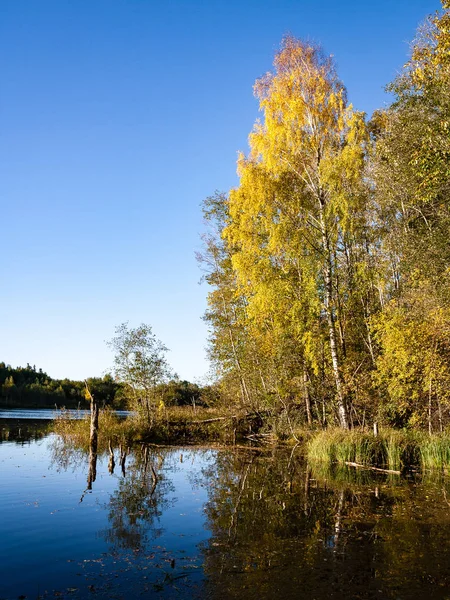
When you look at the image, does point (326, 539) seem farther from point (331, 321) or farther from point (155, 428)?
point (155, 428)

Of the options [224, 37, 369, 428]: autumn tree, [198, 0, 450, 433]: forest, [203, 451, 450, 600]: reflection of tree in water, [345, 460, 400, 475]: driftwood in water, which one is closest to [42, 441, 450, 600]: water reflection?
[203, 451, 450, 600]: reflection of tree in water

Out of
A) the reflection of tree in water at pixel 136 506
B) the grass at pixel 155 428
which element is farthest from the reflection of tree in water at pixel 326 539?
the grass at pixel 155 428

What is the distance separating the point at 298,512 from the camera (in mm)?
10992

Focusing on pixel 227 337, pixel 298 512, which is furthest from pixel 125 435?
pixel 298 512

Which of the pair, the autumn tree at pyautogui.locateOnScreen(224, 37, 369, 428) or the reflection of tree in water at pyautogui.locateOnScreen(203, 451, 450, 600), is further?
the autumn tree at pyautogui.locateOnScreen(224, 37, 369, 428)

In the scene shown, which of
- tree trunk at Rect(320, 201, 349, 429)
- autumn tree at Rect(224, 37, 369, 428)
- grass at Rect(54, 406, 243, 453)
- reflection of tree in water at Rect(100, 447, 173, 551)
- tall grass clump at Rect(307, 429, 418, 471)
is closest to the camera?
reflection of tree in water at Rect(100, 447, 173, 551)

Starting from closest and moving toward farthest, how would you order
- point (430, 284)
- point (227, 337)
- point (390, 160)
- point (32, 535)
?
point (32, 535) → point (430, 284) → point (390, 160) → point (227, 337)

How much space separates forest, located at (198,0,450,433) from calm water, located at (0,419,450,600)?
5564 millimetres

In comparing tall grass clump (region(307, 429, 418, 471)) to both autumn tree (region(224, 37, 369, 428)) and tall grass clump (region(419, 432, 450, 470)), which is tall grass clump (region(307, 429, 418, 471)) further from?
autumn tree (region(224, 37, 369, 428))

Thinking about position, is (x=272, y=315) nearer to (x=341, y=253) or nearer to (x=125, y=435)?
(x=341, y=253)

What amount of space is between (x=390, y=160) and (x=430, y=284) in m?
5.69

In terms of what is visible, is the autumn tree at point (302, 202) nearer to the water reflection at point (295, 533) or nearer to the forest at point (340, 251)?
the forest at point (340, 251)

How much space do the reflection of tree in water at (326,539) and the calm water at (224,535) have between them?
3cm

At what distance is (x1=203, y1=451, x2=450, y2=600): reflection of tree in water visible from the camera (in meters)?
6.72
